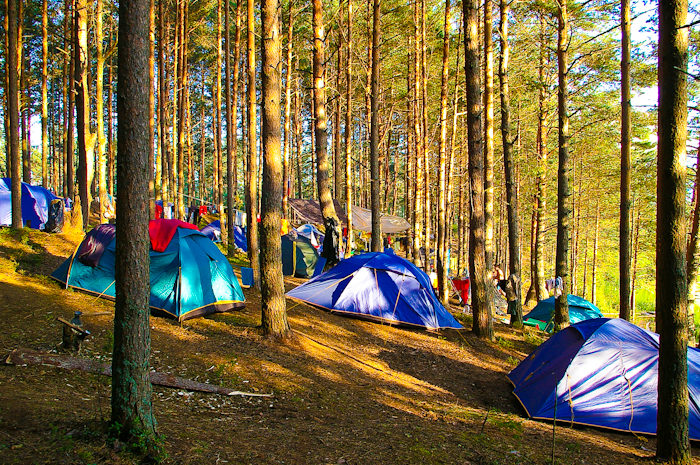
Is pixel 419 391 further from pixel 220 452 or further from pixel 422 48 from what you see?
pixel 422 48

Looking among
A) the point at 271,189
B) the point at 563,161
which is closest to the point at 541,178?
the point at 563,161

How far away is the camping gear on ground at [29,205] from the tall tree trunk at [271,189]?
11.3 m

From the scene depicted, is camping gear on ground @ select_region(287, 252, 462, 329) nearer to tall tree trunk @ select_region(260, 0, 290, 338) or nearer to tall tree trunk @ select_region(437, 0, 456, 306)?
tall tree trunk @ select_region(260, 0, 290, 338)

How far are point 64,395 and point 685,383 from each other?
607cm

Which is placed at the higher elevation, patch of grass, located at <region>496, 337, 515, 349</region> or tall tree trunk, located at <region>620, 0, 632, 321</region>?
tall tree trunk, located at <region>620, 0, 632, 321</region>

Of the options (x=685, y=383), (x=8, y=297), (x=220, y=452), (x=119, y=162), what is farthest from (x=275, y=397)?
(x=8, y=297)

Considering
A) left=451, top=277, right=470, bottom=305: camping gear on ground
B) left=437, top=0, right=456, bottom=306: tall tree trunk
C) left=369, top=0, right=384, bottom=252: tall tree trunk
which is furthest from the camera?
left=451, top=277, right=470, bottom=305: camping gear on ground

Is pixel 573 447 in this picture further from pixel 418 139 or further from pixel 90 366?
pixel 418 139

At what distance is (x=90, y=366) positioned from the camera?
517 centimetres

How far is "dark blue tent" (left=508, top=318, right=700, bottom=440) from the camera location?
5.82 m

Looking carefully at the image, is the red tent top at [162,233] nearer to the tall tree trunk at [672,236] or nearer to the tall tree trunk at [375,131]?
the tall tree trunk at [375,131]

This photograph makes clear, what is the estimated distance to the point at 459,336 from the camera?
390 inches

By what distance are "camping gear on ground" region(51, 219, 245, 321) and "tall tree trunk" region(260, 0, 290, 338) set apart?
163 cm

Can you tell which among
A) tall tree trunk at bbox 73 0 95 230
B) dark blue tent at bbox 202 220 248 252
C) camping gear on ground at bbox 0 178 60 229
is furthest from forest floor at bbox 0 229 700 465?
dark blue tent at bbox 202 220 248 252
